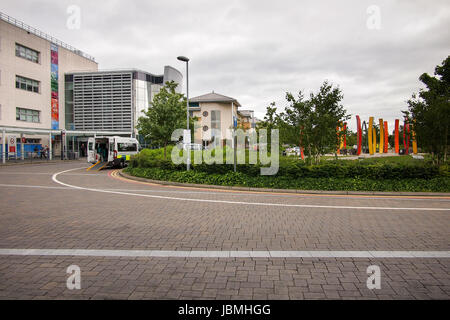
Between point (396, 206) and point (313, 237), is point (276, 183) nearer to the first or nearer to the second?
point (396, 206)

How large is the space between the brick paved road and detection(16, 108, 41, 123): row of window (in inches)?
1409

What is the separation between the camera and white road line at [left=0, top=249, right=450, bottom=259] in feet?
14.6

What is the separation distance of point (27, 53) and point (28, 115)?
869 cm

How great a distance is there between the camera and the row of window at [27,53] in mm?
38050

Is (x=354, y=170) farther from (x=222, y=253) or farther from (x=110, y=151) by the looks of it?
(x=110, y=151)

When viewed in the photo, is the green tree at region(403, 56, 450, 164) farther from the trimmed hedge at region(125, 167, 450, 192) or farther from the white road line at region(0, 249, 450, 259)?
the white road line at region(0, 249, 450, 259)

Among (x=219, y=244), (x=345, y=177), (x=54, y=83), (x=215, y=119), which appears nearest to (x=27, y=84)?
(x=54, y=83)

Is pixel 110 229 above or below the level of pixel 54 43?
below

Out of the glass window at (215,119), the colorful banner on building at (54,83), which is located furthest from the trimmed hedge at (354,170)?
the colorful banner on building at (54,83)

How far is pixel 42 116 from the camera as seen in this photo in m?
41.6

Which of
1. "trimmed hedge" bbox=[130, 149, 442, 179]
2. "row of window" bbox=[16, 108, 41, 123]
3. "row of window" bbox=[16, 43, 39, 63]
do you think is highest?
"row of window" bbox=[16, 43, 39, 63]

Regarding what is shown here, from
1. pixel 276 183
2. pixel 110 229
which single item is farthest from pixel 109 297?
pixel 276 183

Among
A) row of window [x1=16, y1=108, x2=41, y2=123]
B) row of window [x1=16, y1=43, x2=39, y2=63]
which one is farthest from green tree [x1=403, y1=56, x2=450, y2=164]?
row of window [x1=16, y1=43, x2=39, y2=63]
